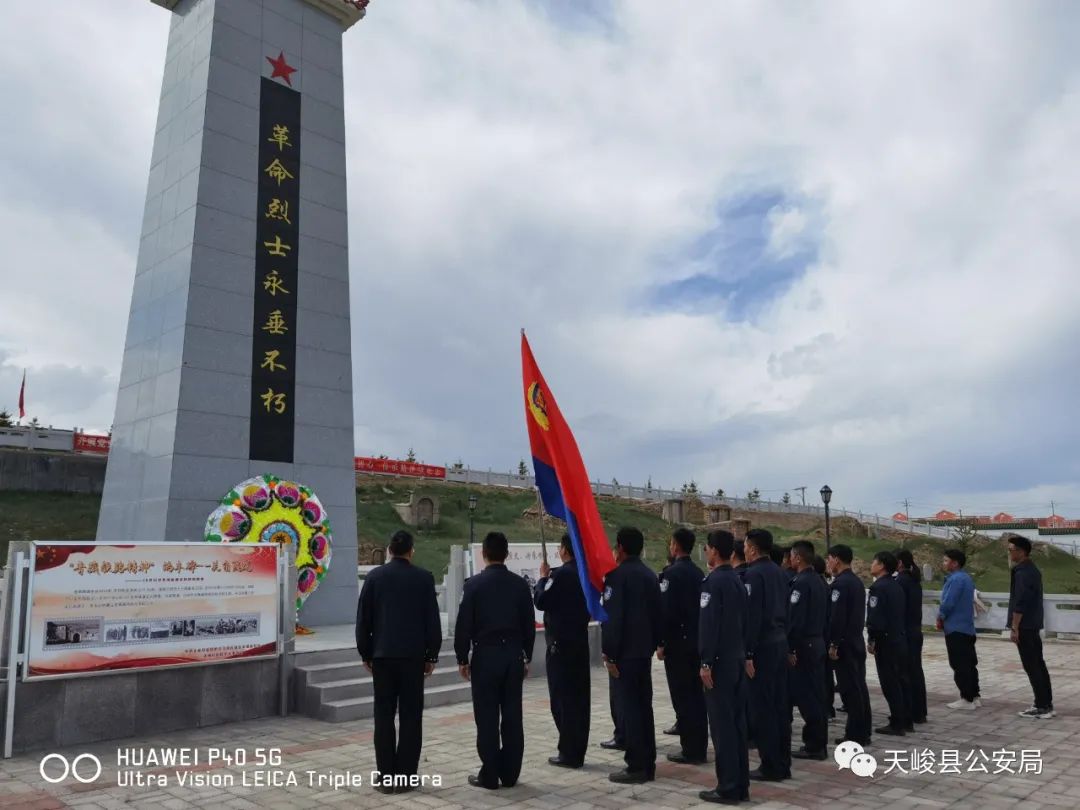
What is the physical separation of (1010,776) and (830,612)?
69.2 inches

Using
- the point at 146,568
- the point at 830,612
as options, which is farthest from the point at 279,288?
the point at 830,612

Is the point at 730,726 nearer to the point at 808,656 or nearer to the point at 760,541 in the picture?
the point at 760,541

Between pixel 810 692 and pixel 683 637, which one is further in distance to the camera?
pixel 810 692

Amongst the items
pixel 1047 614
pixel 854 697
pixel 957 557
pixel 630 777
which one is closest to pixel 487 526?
pixel 1047 614

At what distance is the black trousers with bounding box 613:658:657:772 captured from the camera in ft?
16.8

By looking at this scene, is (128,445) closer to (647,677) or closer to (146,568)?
(146,568)

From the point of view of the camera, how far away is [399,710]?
508 centimetres

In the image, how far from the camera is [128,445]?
10008 mm

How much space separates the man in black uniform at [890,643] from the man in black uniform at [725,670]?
263 cm

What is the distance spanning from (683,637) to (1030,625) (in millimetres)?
3976

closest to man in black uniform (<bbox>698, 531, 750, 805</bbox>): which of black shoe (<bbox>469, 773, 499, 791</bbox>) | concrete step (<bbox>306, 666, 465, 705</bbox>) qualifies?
black shoe (<bbox>469, 773, 499, 791</bbox>)

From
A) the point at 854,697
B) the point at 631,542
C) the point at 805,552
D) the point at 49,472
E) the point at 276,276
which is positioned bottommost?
the point at 854,697

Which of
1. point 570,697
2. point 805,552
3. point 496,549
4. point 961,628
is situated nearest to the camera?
point 496,549

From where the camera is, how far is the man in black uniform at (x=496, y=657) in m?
5.02
